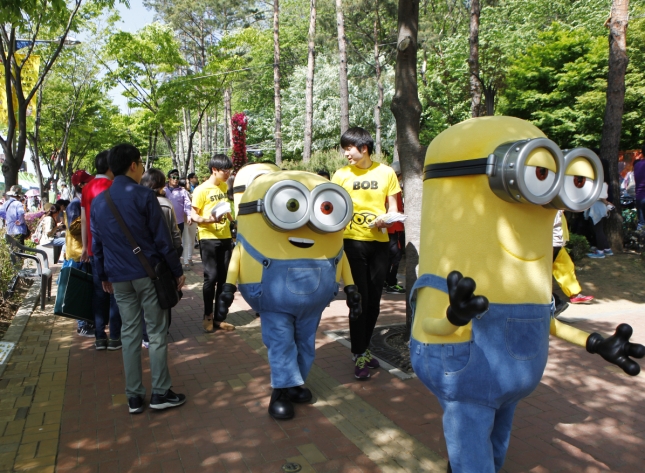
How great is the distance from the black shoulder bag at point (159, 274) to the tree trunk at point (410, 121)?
7.51 feet

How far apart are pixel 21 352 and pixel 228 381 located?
245 centimetres

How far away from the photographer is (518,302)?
2.28m

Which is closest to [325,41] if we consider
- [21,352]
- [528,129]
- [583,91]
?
[583,91]

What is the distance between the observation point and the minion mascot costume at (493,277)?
2.23 metres

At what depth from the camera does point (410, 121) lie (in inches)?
202

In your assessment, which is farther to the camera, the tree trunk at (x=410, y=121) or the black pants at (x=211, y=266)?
the black pants at (x=211, y=266)

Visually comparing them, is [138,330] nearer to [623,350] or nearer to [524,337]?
[524,337]

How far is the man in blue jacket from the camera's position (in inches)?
149

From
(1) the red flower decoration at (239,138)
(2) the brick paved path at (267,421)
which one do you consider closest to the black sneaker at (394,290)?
(2) the brick paved path at (267,421)

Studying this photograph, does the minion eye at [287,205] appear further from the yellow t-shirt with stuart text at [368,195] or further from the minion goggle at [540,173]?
the minion goggle at [540,173]

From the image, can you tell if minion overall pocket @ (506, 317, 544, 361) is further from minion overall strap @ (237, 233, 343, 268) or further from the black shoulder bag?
the black shoulder bag

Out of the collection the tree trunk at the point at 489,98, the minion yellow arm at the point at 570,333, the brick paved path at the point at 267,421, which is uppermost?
the tree trunk at the point at 489,98

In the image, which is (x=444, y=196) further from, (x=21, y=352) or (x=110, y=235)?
(x=21, y=352)

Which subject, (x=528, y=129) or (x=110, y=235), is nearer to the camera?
(x=528, y=129)
